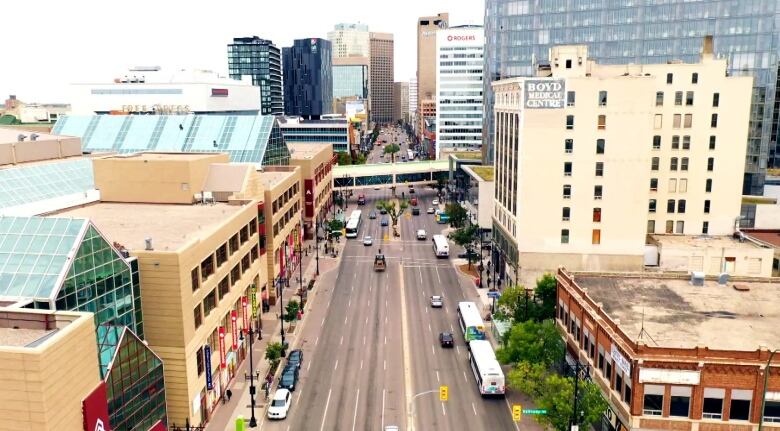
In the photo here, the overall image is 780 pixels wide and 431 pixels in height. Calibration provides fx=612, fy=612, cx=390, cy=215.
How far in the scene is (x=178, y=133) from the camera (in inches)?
4803

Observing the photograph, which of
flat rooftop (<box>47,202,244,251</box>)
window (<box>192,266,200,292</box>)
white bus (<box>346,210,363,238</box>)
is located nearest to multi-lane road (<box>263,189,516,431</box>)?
window (<box>192,266,200,292</box>)

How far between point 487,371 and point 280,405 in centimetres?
1886

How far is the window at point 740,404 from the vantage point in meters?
41.3

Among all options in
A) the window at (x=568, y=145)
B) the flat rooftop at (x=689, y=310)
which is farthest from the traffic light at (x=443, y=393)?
the window at (x=568, y=145)

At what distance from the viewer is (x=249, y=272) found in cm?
7100

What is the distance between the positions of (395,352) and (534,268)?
2366 cm

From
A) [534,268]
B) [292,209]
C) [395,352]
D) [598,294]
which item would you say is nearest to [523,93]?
[534,268]

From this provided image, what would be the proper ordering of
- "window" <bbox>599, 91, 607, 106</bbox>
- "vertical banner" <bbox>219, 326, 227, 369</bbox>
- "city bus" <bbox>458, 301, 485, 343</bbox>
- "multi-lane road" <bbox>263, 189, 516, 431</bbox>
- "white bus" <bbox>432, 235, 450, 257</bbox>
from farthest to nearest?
"white bus" <bbox>432, 235, 450, 257</bbox>
"window" <bbox>599, 91, 607, 106</bbox>
"city bus" <bbox>458, 301, 485, 343</bbox>
"vertical banner" <bbox>219, 326, 227, 369</bbox>
"multi-lane road" <bbox>263, 189, 516, 431</bbox>

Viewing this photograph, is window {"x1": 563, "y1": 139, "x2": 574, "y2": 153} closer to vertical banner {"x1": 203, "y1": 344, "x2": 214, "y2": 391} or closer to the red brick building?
the red brick building

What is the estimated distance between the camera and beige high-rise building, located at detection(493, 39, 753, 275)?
75.1m

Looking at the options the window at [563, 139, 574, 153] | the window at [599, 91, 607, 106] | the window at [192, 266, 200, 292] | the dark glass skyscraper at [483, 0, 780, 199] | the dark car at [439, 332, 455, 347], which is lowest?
the dark car at [439, 332, 455, 347]

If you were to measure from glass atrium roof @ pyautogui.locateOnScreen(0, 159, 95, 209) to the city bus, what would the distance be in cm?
5281

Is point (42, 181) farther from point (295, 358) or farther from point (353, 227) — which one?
point (353, 227)

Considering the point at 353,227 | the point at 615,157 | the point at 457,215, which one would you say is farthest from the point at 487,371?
the point at 353,227
